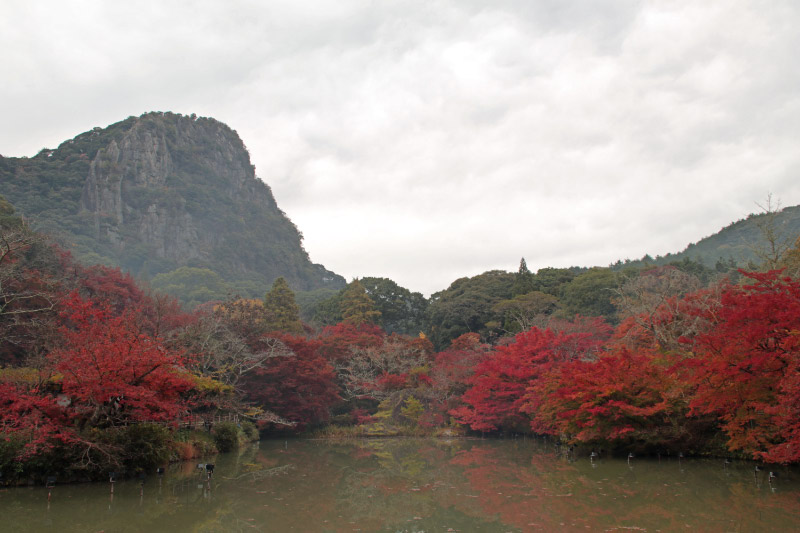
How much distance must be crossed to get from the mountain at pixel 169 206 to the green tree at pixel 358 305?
23698 mm

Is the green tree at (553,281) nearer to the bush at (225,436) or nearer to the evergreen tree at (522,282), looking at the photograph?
the evergreen tree at (522,282)

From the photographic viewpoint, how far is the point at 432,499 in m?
10.6

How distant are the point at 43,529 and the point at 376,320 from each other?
38.1m

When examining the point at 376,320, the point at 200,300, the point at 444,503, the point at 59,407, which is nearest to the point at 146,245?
the point at 200,300

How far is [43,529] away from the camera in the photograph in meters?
8.23

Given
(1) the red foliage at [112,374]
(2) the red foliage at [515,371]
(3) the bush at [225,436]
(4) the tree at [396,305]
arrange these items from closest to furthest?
(1) the red foliage at [112,374] → (3) the bush at [225,436] → (2) the red foliage at [515,371] → (4) the tree at [396,305]

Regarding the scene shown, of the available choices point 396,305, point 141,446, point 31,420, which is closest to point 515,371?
point 141,446

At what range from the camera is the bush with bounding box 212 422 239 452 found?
746 inches

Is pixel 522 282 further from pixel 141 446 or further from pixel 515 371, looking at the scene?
pixel 141 446

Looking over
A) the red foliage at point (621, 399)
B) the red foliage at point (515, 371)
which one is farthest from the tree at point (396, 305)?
the red foliage at point (621, 399)

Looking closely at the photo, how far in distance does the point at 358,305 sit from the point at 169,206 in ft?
178

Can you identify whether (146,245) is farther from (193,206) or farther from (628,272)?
(628,272)

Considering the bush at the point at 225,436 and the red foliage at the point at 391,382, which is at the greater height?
the red foliage at the point at 391,382

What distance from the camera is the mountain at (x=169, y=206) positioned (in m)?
71.1
